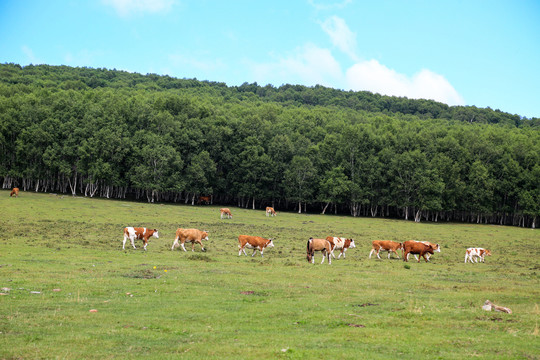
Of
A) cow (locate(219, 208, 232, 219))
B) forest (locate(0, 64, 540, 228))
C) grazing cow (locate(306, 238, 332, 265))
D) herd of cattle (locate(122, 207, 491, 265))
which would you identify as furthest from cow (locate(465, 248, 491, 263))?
forest (locate(0, 64, 540, 228))

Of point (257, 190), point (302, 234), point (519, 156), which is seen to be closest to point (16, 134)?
point (257, 190)

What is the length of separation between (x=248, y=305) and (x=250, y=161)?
66909 mm

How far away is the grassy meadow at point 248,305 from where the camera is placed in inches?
405

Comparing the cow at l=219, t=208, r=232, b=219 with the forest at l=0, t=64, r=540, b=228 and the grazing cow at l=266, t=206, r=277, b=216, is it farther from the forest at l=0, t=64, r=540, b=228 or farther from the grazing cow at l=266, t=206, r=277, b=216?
the forest at l=0, t=64, r=540, b=228

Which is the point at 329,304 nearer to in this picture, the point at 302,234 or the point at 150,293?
the point at 150,293

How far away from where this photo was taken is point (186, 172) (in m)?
77.2

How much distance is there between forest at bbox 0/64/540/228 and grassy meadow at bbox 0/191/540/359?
45.3m

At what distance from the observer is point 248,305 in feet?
49.3

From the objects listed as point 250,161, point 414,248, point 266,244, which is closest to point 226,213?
point 250,161

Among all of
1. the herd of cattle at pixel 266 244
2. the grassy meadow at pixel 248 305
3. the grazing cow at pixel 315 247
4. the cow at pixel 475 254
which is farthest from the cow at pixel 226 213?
the cow at pixel 475 254

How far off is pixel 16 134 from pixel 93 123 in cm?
1462

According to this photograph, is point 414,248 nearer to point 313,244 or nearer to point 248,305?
point 313,244

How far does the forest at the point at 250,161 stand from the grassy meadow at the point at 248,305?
45268 millimetres

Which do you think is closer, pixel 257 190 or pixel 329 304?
pixel 329 304
